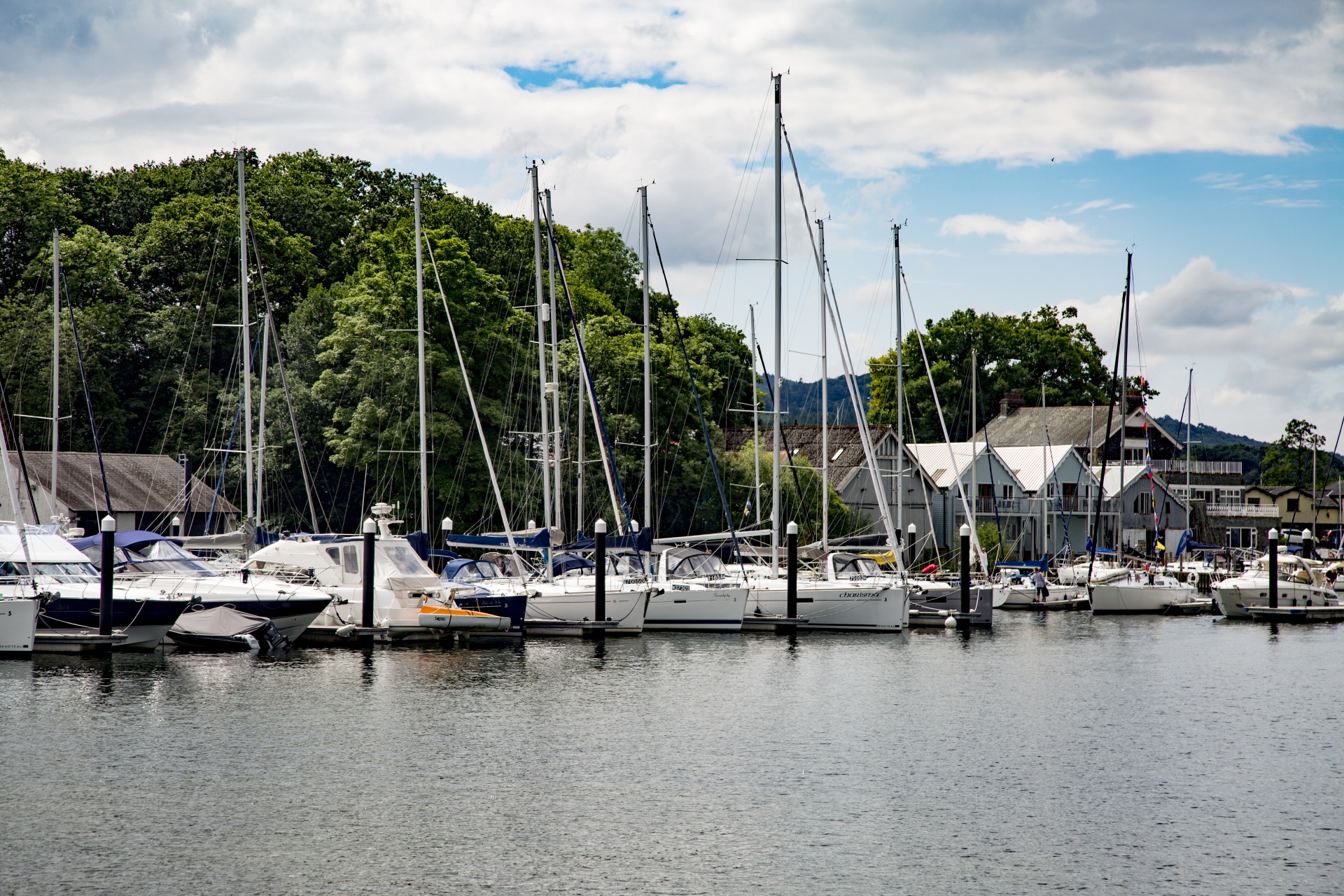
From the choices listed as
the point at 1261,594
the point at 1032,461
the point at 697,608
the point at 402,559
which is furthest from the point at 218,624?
the point at 1032,461

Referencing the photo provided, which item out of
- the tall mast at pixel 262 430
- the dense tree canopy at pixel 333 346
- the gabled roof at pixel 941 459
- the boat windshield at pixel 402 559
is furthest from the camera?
the gabled roof at pixel 941 459

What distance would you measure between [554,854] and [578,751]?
6216 millimetres

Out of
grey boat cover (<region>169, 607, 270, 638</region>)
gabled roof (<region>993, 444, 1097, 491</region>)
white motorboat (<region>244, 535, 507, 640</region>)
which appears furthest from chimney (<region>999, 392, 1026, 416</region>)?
grey boat cover (<region>169, 607, 270, 638</region>)

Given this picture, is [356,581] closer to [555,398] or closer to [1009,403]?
[555,398]

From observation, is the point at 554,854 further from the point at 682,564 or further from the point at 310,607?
the point at 682,564

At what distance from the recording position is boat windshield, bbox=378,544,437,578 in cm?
3669

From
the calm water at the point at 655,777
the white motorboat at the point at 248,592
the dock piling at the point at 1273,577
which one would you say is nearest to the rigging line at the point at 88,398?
the white motorboat at the point at 248,592

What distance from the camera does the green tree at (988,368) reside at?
96562mm

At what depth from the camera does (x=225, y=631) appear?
33.7 metres

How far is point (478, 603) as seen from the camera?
36.7 meters

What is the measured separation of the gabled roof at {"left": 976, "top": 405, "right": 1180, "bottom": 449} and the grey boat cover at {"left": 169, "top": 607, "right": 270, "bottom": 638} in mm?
67859

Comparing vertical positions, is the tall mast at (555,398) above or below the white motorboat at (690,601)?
above

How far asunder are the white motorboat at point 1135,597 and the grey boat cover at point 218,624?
35.8m

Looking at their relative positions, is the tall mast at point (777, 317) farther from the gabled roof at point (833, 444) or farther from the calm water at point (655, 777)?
the gabled roof at point (833, 444)
